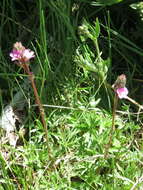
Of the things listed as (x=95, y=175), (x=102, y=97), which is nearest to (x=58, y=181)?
(x=95, y=175)

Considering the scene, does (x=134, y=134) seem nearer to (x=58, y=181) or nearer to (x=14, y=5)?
(x=58, y=181)

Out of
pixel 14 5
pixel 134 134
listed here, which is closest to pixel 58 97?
pixel 134 134

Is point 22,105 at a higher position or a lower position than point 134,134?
higher

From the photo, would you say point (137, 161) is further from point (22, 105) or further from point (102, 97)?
point (22, 105)

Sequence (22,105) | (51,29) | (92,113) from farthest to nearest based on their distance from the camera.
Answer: (51,29) → (22,105) → (92,113)

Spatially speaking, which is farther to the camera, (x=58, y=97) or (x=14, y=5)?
(x=14, y=5)

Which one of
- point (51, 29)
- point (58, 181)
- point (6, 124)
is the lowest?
point (58, 181)

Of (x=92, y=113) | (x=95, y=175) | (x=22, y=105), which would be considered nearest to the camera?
(x=95, y=175)
